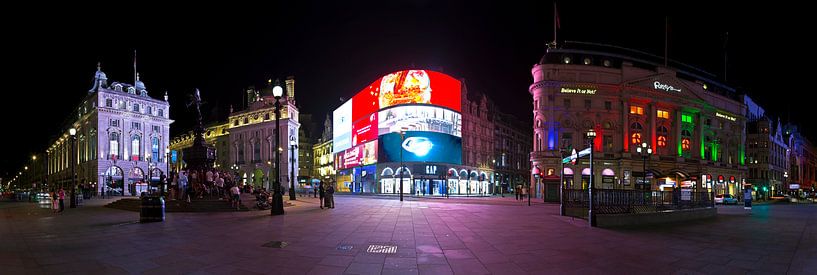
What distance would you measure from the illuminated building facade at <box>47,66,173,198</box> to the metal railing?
81450 mm

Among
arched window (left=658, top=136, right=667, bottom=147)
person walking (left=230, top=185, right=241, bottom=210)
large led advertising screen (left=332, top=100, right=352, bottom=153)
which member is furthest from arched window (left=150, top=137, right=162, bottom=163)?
arched window (left=658, top=136, right=667, bottom=147)

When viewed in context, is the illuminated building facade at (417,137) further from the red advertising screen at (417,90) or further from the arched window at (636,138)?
the arched window at (636,138)

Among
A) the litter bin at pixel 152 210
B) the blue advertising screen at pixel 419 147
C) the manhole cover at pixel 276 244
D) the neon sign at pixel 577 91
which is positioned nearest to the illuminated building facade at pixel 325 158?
the blue advertising screen at pixel 419 147

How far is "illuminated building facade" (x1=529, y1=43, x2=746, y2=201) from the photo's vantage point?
6284 cm

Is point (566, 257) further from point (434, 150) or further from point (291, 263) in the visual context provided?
point (434, 150)

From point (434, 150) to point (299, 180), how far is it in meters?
44.4

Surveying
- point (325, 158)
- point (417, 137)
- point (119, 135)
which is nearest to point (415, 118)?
point (417, 137)

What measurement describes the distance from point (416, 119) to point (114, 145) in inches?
2341

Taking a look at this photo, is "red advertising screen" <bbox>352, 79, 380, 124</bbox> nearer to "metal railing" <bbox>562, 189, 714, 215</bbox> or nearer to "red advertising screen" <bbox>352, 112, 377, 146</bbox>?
"red advertising screen" <bbox>352, 112, 377, 146</bbox>

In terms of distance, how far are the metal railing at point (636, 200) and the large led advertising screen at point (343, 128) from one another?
236 feet

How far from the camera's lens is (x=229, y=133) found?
424 feet

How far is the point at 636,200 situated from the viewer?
2064 cm

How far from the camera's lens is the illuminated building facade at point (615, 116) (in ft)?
206

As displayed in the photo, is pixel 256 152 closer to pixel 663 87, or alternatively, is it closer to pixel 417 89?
pixel 417 89
